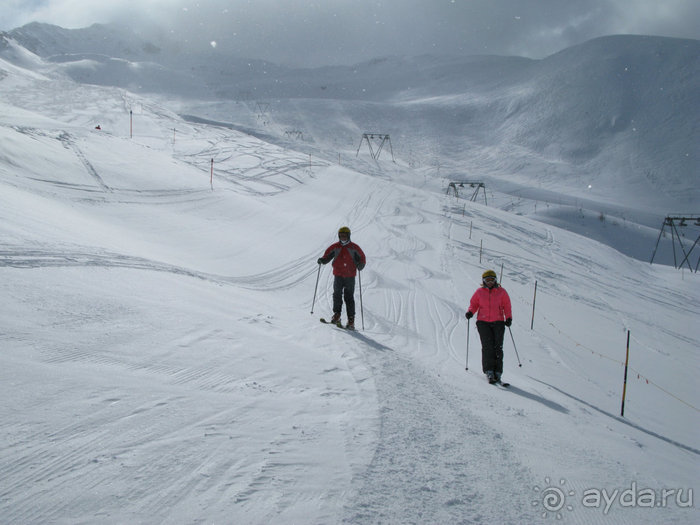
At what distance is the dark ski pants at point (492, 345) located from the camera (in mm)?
6344

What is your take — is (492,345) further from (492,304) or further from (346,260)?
(346,260)

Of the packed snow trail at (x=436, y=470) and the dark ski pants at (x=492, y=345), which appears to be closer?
the packed snow trail at (x=436, y=470)

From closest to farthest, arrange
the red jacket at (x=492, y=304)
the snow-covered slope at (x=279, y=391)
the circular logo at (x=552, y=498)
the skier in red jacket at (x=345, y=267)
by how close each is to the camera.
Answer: the snow-covered slope at (x=279, y=391) < the circular logo at (x=552, y=498) < the red jacket at (x=492, y=304) < the skier in red jacket at (x=345, y=267)

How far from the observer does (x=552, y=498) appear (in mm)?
3012

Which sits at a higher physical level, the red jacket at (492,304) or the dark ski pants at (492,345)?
the red jacket at (492,304)

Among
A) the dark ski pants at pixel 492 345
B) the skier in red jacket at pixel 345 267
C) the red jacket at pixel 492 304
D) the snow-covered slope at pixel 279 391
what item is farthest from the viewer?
the skier in red jacket at pixel 345 267

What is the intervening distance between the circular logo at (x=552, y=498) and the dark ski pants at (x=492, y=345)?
3.15 m

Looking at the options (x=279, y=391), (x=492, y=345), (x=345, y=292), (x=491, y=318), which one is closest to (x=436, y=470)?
(x=279, y=391)

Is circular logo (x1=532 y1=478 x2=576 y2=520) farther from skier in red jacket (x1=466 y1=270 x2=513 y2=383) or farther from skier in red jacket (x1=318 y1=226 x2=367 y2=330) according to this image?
skier in red jacket (x1=318 y1=226 x2=367 y2=330)

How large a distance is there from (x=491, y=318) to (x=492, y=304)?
0.71ft

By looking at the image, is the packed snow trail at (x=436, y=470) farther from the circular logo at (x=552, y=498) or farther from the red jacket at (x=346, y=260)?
the red jacket at (x=346, y=260)

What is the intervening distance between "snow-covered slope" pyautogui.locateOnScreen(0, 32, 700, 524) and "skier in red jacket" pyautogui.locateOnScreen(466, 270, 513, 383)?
0.34m

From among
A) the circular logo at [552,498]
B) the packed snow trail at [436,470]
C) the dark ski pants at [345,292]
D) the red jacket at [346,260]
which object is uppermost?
the red jacket at [346,260]

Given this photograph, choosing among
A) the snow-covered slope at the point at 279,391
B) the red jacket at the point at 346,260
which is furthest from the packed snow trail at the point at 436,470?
the red jacket at the point at 346,260
